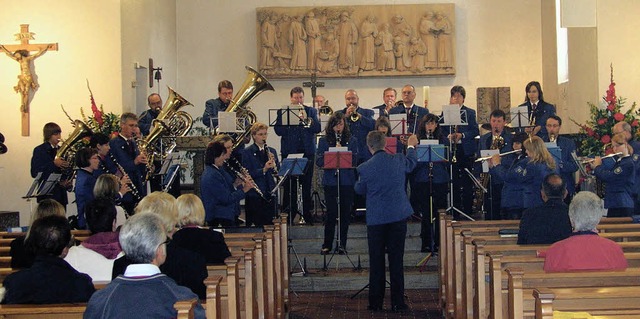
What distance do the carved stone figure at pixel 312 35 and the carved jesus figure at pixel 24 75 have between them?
5471 mm

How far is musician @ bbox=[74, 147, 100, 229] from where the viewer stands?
9.81 meters

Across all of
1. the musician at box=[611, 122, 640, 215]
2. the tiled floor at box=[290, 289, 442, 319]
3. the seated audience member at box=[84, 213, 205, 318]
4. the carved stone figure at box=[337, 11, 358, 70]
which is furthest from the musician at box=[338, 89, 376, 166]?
the seated audience member at box=[84, 213, 205, 318]

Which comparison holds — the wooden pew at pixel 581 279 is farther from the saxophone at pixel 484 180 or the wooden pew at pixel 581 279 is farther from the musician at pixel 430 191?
the saxophone at pixel 484 180

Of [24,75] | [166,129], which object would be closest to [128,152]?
[166,129]

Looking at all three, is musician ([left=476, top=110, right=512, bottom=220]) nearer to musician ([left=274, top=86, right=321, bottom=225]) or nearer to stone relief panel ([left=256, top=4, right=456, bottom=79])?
musician ([left=274, top=86, right=321, bottom=225])

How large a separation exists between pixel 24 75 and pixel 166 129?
9.52ft

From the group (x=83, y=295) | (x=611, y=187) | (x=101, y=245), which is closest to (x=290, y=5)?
(x=611, y=187)

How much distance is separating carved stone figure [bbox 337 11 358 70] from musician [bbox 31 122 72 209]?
23.0 ft

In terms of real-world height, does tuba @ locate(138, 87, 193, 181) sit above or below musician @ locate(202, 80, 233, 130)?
below

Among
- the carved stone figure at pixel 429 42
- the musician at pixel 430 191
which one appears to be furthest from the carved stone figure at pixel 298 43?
the musician at pixel 430 191

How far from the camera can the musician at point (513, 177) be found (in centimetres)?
998

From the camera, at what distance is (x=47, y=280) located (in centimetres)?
502

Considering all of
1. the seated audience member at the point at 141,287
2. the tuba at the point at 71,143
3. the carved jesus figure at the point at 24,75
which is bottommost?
the seated audience member at the point at 141,287

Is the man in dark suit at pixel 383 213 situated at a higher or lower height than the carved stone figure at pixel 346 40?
lower
